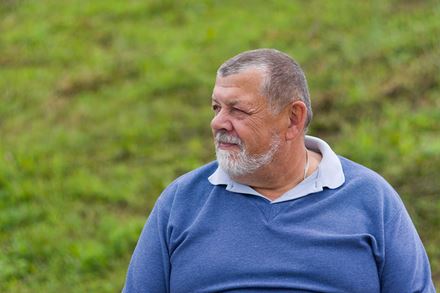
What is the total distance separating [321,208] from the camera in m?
2.95

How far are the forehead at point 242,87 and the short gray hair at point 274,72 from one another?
1 centimetres

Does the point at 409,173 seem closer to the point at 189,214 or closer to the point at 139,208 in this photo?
the point at 139,208

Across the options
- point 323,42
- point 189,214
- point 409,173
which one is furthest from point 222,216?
point 323,42

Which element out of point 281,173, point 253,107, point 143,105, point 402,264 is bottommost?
point 143,105

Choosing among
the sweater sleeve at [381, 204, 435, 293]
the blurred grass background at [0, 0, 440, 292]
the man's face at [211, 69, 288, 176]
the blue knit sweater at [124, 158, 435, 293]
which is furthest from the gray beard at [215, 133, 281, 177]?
the blurred grass background at [0, 0, 440, 292]

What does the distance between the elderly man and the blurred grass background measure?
1863 millimetres

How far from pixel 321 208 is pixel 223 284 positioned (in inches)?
16.7

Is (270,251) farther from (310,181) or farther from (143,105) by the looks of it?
(143,105)

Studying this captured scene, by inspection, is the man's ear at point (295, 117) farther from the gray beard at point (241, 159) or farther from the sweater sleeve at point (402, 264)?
the sweater sleeve at point (402, 264)

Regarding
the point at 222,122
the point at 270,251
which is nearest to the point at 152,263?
the point at 270,251

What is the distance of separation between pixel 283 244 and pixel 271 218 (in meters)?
0.11

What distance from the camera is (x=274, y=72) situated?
295 centimetres

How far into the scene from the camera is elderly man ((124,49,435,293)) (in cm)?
285

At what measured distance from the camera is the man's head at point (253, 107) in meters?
2.94
